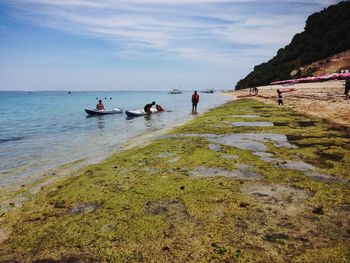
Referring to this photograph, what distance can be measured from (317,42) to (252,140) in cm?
10969

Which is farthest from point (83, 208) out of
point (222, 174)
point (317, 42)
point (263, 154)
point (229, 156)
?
point (317, 42)

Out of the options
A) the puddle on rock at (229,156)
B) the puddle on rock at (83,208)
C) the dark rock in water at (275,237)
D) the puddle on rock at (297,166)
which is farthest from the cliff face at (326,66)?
the puddle on rock at (83,208)

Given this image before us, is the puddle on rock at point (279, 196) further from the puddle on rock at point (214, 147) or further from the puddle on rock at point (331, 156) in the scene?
the puddle on rock at point (214, 147)

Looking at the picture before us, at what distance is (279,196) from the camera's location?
7316mm

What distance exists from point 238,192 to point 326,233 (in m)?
2.51

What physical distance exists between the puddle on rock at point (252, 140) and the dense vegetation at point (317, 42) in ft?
306

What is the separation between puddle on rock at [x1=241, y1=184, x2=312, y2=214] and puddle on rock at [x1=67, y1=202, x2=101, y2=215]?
3.65 metres

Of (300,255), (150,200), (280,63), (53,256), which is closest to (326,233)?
(300,255)

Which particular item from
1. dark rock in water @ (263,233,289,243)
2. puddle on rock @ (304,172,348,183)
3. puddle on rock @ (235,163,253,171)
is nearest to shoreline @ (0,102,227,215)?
puddle on rock @ (235,163,253,171)

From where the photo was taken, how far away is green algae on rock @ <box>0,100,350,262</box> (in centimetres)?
509

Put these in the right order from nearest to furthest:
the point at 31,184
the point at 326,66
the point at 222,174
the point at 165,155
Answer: the point at 222,174, the point at 31,184, the point at 165,155, the point at 326,66

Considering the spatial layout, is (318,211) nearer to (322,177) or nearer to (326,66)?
(322,177)

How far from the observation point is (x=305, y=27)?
12900 centimetres

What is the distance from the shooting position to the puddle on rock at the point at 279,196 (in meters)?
6.64
